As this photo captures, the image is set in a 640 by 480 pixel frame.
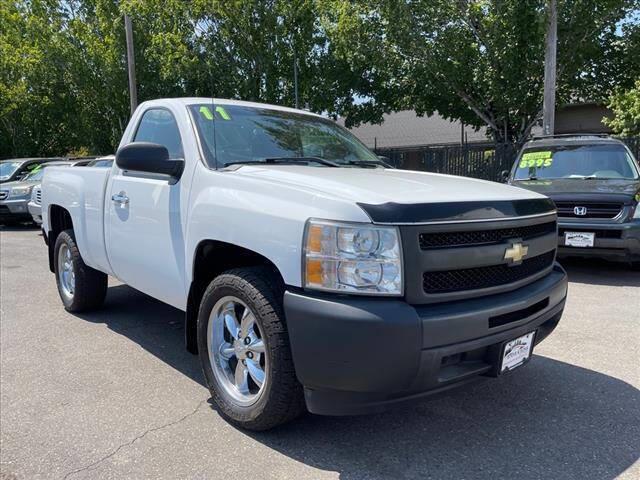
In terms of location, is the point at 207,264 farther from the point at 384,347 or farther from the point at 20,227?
the point at 20,227

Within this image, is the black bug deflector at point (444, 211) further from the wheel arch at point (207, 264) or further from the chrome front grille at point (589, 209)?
the chrome front grille at point (589, 209)

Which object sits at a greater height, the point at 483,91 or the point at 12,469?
the point at 483,91

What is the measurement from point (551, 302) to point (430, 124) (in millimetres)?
33902

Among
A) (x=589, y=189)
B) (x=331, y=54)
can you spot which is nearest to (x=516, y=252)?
(x=589, y=189)

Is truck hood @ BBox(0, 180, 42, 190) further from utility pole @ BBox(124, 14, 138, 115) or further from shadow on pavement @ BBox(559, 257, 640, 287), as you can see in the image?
shadow on pavement @ BBox(559, 257, 640, 287)

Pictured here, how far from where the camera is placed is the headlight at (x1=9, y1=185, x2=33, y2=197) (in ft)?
44.8

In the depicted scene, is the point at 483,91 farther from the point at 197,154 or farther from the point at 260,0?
the point at 197,154

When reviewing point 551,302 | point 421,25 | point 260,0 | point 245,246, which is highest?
point 260,0

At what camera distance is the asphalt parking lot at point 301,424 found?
8.82ft

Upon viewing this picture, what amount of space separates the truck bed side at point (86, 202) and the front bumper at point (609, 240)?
5184 mm

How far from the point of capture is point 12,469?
2738 mm

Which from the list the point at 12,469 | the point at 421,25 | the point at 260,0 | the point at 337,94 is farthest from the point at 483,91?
the point at 12,469

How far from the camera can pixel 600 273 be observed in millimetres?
7047

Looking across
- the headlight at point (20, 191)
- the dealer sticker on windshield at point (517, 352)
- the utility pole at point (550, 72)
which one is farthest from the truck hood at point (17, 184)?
the dealer sticker on windshield at point (517, 352)
